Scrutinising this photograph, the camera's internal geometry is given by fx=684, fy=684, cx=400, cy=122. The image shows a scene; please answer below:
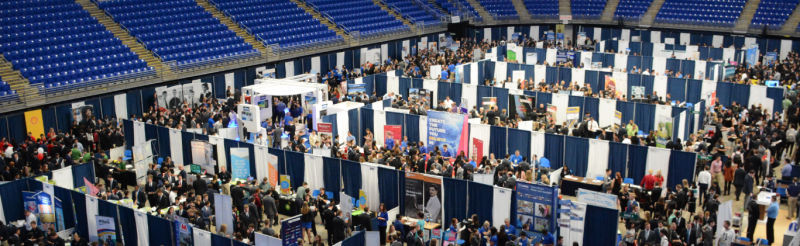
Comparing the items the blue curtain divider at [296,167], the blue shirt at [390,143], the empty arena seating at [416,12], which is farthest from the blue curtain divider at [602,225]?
the empty arena seating at [416,12]

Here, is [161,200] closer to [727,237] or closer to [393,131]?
[393,131]

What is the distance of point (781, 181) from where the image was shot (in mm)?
18875

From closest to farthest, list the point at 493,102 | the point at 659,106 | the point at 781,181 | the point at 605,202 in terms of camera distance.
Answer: the point at 605,202, the point at 781,181, the point at 659,106, the point at 493,102

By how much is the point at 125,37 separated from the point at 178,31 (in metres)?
2.67

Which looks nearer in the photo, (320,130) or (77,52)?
(320,130)

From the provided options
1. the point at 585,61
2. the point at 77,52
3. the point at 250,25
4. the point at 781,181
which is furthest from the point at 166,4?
the point at 781,181

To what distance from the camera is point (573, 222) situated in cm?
1619

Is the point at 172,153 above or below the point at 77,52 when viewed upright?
below

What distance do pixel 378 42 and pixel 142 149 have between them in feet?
66.8

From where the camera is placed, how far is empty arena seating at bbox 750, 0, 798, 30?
1668 inches

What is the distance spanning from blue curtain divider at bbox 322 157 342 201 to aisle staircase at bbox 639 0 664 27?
3404cm

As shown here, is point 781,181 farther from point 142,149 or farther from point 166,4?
point 166,4

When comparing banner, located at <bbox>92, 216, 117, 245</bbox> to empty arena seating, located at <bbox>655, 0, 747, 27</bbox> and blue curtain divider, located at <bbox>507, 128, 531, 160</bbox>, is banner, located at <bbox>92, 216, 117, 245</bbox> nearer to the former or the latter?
blue curtain divider, located at <bbox>507, 128, 531, 160</bbox>

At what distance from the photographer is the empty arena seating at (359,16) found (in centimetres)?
4116
